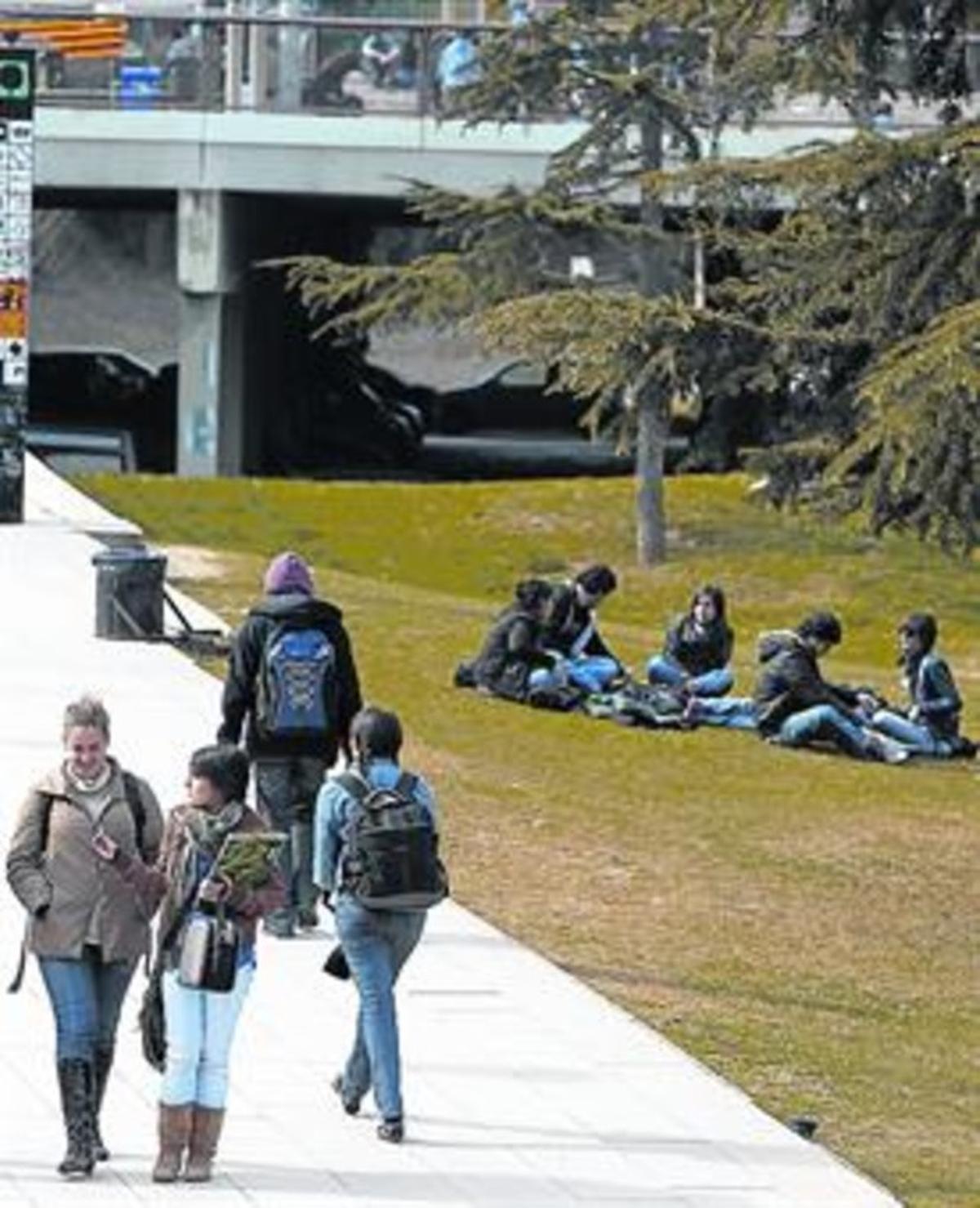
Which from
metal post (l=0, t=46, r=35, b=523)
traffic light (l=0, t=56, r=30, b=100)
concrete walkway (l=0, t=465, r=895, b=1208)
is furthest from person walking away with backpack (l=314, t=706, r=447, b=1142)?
traffic light (l=0, t=56, r=30, b=100)

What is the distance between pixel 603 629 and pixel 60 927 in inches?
698

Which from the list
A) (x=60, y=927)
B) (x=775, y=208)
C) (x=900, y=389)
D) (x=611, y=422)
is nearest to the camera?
(x=60, y=927)

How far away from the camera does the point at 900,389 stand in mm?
16328

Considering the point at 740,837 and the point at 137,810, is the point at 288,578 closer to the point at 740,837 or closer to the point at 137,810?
the point at 137,810

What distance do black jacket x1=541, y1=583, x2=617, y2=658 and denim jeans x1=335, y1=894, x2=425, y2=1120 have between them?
36.2 feet

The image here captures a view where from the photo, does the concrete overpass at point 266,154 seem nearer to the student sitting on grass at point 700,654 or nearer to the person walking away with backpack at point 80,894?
the student sitting on grass at point 700,654

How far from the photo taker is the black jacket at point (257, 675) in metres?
15.9

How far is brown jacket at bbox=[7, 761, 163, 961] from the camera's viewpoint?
40.9 feet

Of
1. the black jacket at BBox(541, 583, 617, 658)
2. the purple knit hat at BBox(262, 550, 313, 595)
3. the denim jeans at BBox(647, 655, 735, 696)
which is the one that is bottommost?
the denim jeans at BBox(647, 655, 735, 696)

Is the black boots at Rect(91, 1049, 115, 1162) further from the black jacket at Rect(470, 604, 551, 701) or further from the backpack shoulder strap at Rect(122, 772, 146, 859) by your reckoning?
the black jacket at Rect(470, 604, 551, 701)

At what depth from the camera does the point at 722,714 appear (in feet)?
80.1

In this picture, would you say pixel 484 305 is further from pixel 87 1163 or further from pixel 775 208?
pixel 87 1163

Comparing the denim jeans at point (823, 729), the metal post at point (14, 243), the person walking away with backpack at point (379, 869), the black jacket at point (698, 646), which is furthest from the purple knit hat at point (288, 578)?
the metal post at point (14, 243)

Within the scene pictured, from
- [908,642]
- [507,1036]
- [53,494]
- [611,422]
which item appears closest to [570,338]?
[908,642]
